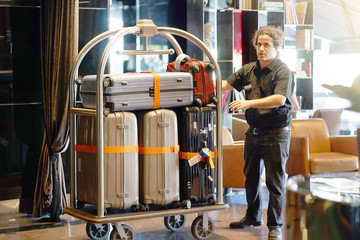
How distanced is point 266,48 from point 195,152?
96 centimetres

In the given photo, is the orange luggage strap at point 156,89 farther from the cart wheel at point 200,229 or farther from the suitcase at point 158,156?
the cart wheel at point 200,229

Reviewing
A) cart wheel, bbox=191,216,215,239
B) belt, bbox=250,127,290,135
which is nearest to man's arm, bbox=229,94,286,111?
belt, bbox=250,127,290,135

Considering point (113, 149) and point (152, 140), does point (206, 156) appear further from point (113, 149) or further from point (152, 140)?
point (113, 149)

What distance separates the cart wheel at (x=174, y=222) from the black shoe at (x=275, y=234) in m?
0.74

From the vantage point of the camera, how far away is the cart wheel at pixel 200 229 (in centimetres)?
451

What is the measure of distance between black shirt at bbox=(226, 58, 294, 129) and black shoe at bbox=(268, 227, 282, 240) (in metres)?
0.77

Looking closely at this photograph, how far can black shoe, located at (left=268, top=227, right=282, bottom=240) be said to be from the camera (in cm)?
446

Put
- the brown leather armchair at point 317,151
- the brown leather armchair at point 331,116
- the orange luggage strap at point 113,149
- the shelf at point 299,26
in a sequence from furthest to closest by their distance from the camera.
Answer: the brown leather armchair at point 331,116
the shelf at point 299,26
the brown leather armchair at point 317,151
the orange luggage strap at point 113,149

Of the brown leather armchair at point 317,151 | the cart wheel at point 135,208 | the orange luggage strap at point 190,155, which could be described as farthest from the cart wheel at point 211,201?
the brown leather armchair at point 317,151

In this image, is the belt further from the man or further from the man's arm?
the man's arm

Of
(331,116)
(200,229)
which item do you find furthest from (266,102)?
(331,116)

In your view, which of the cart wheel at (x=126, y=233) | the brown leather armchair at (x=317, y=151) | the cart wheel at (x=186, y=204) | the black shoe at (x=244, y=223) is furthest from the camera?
the brown leather armchair at (x=317, y=151)

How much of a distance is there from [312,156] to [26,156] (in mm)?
3167

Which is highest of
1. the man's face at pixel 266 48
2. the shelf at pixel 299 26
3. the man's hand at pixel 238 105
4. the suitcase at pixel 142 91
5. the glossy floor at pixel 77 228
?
the shelf at pixel 299 26
